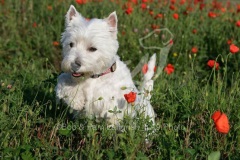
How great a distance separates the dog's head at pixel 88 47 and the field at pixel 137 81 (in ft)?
1.27

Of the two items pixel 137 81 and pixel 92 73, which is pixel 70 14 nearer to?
pixel 92 73

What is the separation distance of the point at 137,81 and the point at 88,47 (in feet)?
5.12

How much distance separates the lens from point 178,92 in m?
5.33

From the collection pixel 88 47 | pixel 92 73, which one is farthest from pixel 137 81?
pixel 88 47

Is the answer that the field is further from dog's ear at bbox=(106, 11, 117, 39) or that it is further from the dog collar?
dog's ear at bbox=(106, 11, 117, 39)

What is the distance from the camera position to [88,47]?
14.9 feet

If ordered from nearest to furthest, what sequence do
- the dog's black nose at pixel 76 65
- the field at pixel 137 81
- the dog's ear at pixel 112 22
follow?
1. the field at pixel 137 81
2. the dog's black nose at pixel 76 65
3. the dog's ear at pixel 112 22

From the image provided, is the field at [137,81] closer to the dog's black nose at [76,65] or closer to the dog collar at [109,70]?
the dog's black nose at [76,65]

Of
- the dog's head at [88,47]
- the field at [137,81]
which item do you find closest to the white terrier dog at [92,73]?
the dog's head at [88,47]

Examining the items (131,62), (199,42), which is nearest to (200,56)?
(199,42)

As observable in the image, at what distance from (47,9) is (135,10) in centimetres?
184

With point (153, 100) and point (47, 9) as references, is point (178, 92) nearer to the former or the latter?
point (153, 100)

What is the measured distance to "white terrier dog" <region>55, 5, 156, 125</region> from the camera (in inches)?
175

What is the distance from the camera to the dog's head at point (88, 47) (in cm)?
439
